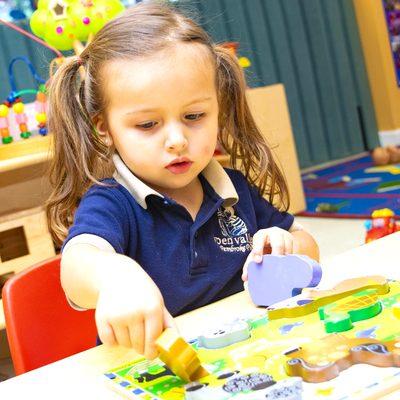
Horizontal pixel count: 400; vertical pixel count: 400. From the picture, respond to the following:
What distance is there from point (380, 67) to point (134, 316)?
12.6ft

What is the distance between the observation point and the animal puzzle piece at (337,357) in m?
0.42

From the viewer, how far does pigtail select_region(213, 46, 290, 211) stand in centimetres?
96

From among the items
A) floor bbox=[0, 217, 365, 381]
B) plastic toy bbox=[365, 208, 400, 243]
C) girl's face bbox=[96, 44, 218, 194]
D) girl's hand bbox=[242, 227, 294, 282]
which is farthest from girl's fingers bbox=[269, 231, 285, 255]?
floor bbox=[0, 217, 365, 381]

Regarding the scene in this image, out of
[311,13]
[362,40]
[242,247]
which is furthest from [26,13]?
[242,247]

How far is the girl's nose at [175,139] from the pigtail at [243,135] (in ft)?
0.77

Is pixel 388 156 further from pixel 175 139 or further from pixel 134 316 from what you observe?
pixel 134 316

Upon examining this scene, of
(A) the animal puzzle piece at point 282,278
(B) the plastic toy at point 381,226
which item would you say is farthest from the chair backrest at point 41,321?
(B) the plastic toy at point 381,226

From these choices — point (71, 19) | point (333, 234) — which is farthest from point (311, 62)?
point (71, 19)

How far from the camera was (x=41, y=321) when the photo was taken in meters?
0.82

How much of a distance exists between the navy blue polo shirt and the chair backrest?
105 mm

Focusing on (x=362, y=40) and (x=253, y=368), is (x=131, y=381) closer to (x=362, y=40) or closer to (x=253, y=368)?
(x=253, y=368)

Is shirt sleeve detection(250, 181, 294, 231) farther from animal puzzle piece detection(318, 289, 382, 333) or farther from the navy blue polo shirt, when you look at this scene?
animal puzzle piece detection(318, 289, 382, 333)

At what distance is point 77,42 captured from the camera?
6.35 ft

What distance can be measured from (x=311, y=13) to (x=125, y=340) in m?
3.64
